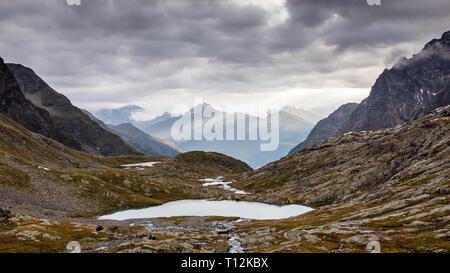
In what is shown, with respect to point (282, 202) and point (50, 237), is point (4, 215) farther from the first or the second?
point (282, 202)

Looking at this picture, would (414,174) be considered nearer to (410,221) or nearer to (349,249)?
(410,221)

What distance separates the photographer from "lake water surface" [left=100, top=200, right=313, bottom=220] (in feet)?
363

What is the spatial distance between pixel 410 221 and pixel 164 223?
68.2 metres

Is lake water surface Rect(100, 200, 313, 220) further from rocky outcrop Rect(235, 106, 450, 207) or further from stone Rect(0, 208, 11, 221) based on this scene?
stone Rect(0, 208, 11, 221)

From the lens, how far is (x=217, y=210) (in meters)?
121

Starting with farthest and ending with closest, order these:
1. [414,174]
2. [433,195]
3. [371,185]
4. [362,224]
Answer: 1. [371,185]
2. [414,174]
3. [433,195]
4. [362,224]

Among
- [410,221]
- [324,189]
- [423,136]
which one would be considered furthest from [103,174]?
[423,136]

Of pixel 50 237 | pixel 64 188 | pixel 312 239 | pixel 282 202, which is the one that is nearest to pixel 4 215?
pixel 50 237

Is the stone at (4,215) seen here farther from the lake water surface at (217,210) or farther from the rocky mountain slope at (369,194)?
the rocky mountain slope at (369,194)

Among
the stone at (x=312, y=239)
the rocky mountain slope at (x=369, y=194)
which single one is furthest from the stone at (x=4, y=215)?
the stone at (x=312, y=239)

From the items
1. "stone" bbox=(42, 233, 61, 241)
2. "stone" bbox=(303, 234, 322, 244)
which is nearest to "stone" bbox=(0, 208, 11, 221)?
"stone" bbox=(42, 233, 61, 241)
